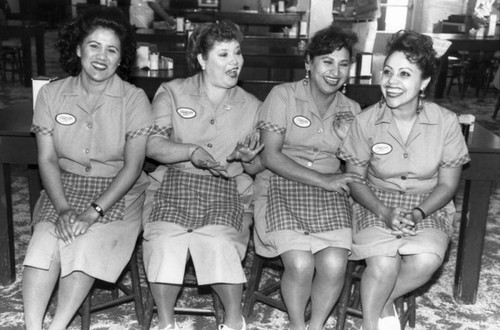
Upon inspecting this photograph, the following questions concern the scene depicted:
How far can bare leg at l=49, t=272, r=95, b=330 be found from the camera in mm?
2271

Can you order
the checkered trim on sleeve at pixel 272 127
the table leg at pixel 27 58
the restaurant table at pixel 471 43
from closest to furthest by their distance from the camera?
the checkered trim on sleeve at pixel 272 127
the restaurant table at pixel 471 43
the table leg at pixel 27 58

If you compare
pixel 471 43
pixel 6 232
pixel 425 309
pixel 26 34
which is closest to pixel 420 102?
pixel 425 309

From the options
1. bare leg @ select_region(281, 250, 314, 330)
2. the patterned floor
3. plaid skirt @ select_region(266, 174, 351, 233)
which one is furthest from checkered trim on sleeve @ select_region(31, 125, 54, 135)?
bare leg @ select_region(281, 250, 314, 330)

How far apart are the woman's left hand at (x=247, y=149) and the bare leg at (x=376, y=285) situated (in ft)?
1.92

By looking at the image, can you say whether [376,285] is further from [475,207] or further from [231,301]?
[475,207]

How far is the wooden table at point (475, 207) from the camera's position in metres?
2.64

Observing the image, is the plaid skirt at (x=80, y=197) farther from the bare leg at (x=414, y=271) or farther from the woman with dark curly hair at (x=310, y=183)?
the bare leg at (x=414, y=271)

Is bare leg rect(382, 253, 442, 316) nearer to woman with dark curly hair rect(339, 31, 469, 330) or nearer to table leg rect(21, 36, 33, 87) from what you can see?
woman with dark curly hair rect(339, 31, 469, 330)

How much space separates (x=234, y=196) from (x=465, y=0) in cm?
1013

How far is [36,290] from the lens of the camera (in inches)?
90.7

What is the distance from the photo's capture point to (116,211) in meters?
2.46

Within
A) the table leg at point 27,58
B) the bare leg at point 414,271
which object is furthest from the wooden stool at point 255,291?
the table leg at point 27,58

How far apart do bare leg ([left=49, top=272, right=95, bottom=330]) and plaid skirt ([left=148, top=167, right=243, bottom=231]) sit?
343 millimetres

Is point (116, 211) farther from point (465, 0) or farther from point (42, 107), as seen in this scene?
point (465, 0)
